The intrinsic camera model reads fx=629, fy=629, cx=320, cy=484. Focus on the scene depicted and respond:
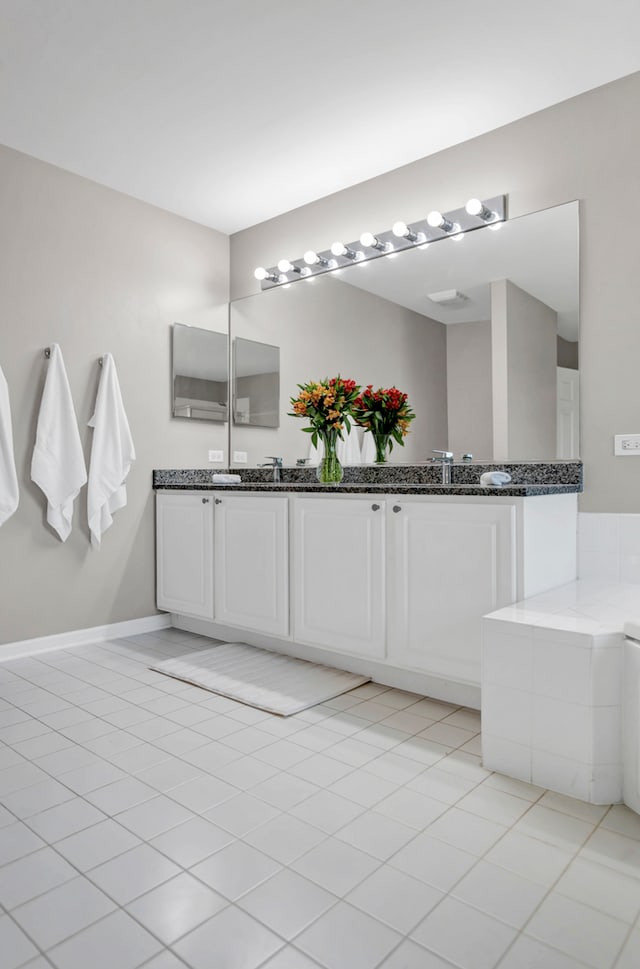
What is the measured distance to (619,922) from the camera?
48.2 inches

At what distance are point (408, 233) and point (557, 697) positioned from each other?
90.2 inches

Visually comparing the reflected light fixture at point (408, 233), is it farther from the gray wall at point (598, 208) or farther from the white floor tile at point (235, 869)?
the white floor tile at point (235, 869)

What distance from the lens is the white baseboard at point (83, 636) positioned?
305cm

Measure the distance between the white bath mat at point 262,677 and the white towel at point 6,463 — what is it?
39.7 inches

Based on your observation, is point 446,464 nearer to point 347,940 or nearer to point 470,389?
point 470,389

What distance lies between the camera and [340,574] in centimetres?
263

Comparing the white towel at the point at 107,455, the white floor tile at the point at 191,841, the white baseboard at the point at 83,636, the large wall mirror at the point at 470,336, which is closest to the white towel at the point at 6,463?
the white towel at the point at 107,455

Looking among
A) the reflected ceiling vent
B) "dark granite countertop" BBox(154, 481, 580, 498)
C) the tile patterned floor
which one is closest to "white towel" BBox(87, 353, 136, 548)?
"dark granite countertop" BBox(154, 481, 580, 498)

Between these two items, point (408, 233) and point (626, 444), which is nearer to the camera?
point (626, 444)

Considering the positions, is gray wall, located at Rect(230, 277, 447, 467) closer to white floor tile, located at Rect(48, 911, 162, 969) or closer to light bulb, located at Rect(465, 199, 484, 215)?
light bulb, located at Rect(465, 199, 484, 215)

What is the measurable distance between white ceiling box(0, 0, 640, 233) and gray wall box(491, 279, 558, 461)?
2.69ft

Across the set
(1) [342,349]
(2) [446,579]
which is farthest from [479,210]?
(2) [446,579]

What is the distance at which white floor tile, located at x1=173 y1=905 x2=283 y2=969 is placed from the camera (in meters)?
1.12

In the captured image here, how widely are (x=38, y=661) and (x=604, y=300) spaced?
9.81ft
